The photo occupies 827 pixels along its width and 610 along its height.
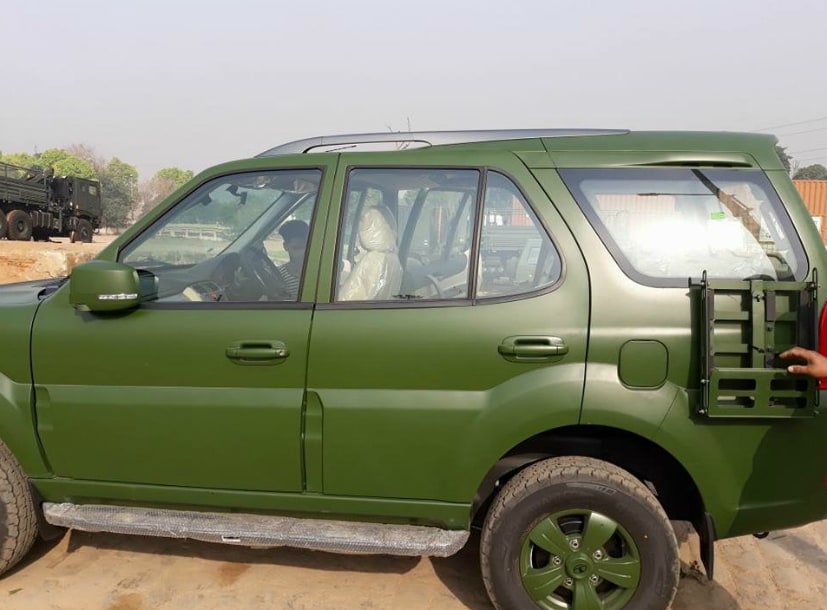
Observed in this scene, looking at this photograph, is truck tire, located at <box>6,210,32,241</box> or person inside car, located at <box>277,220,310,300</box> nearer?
person inside car, located at <box>277,220,310,300</box>

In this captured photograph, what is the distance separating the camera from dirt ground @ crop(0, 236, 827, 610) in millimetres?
2896

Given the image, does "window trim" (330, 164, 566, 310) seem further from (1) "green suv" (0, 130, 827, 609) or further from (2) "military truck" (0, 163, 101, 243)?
(2) "military truck" (0, 163, 101, 243)

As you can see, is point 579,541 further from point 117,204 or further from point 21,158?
point 21,158

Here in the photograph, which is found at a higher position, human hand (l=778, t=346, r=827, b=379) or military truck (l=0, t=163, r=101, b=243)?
military truck (l=0, t=163, r=101, b=243)

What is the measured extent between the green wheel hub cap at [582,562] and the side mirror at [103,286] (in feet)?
6.22

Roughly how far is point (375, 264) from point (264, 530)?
47.6 inches

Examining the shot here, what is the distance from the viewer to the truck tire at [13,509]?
283 centimetres

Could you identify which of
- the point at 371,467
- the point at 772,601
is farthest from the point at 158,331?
the point at 772,601

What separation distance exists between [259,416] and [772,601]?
2.46 metres

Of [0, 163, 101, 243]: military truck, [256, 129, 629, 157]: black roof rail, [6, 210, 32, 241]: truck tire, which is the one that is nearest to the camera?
[256, 129, 629, 157]: black roof rail

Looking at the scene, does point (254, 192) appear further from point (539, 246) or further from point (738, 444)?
point (738, 444)

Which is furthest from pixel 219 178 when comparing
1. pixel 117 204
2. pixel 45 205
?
pixel 117 204

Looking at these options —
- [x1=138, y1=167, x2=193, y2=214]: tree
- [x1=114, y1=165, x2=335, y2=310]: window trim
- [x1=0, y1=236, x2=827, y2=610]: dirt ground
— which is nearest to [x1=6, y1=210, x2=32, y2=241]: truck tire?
[x1=0, y1=236, x2=827, y2=610]: dirt ground

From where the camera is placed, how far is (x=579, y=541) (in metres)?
2.55
